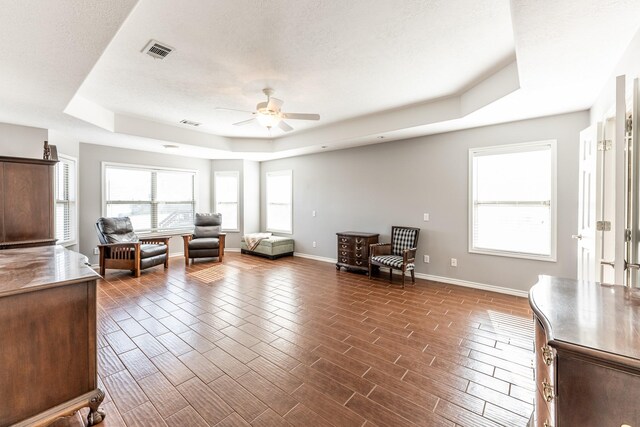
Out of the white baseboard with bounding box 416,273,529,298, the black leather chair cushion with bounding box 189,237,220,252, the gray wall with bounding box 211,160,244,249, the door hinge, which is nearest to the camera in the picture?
the door hinge

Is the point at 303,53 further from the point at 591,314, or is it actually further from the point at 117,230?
the point at 117,230

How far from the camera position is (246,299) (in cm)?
375

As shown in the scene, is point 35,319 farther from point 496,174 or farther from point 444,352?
point 496,174

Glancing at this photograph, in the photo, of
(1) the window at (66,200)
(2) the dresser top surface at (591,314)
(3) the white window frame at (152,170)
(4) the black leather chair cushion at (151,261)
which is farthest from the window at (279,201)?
(2) the dresser top surface at (591,314)

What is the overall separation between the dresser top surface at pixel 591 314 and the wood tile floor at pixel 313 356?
91 cm

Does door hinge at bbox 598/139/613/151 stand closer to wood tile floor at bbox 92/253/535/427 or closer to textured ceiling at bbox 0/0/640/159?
textured ceiling at bbox 0/0/640/159

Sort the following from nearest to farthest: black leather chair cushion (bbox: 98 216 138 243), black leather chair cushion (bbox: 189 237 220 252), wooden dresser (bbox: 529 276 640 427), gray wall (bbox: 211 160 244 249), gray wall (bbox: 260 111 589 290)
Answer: wooden dresser (bbox: 529 276 640 427) → gray wall (bbox: 260 111 589 290) → black leather chair cushion (bbox: 98 216 138 243) → black leather chair cushion (bbox: 189 237 220 252) → gray wall (bbox: 211 160 244 249)

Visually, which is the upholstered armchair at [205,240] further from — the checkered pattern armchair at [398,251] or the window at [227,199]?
the checkered pattern armchair at [398,251]

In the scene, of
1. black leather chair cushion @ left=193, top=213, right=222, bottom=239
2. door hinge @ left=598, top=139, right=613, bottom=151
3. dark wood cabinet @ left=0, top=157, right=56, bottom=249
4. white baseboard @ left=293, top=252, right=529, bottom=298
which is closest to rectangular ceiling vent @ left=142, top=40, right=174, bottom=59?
dark wood cabinet @ left=0, top=157, right=56, bottom=249

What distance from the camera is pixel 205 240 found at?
607cm

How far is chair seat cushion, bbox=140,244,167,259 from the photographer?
16.5ft

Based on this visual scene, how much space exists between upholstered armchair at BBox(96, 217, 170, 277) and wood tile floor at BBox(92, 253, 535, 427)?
79 centimetres

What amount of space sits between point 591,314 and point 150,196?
23.7ft

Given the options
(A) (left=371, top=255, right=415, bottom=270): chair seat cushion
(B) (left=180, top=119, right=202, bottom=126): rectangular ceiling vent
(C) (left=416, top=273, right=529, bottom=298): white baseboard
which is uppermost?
(B) (left=180, top=119, right=202, bottom=126): rectangular ceiling vent
